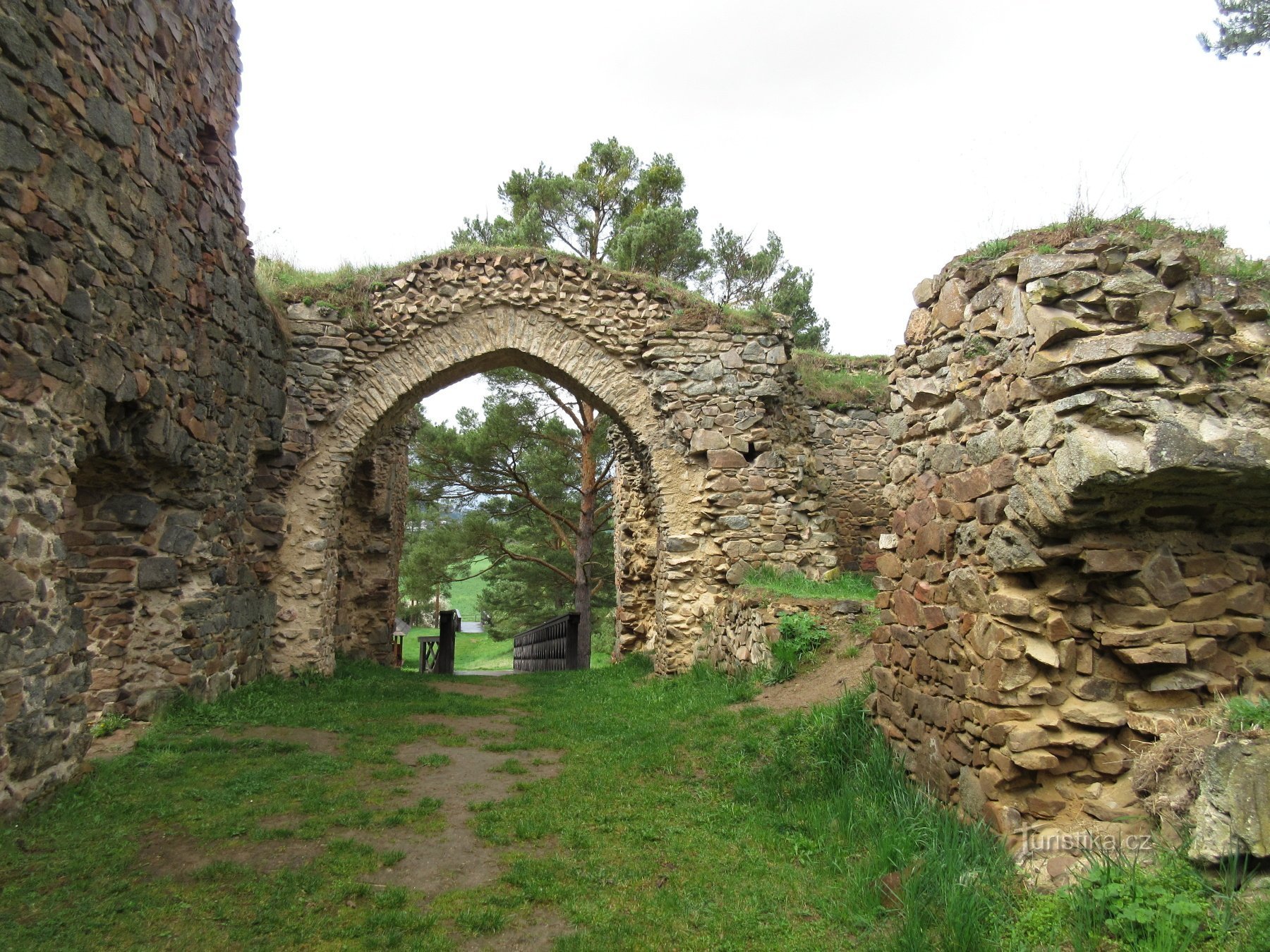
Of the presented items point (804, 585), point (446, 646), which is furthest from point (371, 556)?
point (804, 585)

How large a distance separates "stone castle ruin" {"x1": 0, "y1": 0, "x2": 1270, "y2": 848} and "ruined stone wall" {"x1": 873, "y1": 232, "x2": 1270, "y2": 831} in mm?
13

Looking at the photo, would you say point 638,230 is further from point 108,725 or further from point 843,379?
point 108,725

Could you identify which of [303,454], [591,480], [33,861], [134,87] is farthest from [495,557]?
[33,861]

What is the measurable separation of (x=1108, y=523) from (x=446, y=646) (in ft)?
43.9

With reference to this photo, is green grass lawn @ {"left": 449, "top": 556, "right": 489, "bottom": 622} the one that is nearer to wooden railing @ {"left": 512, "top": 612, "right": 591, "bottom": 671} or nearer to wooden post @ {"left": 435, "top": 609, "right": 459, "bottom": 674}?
wooden railing @ {"left": 512, "top": 612, "right": 591, "bottom": 671}

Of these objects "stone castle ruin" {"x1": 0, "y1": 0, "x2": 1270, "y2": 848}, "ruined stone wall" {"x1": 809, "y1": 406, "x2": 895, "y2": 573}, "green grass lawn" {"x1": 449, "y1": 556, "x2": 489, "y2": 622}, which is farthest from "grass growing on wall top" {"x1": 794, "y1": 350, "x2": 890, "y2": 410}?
"green grass lawn" {"x1": 449, "y1": 556, "x2": 489, "y2": 622}

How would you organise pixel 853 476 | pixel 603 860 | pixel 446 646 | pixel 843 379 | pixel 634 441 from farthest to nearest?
pixel 446 646, pixel 843 379, pixel 853 476, pixel 634 441, pixel 603 860

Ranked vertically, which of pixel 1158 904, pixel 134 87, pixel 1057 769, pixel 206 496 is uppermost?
pixel 134 87

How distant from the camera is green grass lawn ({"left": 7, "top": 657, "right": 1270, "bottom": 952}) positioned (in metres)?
2.96

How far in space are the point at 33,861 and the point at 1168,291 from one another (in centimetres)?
575

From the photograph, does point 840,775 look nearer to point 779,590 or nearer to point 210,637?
Result: point 779,590

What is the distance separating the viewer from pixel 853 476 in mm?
13883

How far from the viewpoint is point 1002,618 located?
3.46 meters

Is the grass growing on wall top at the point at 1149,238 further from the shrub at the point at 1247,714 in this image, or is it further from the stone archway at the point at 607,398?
the stone archway at the point at 607,398
